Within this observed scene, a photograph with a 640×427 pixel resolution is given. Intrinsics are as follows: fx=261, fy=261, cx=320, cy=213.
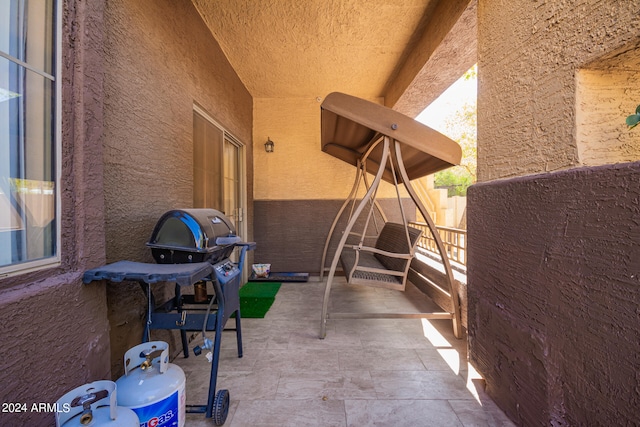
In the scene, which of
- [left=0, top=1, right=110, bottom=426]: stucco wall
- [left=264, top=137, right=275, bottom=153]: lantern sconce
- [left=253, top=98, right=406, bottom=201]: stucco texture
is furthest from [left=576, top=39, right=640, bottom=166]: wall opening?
[left=264, top=137, right=275, bottom=153]: lantern sconce

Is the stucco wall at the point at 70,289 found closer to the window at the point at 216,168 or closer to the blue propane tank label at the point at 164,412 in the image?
the blue propane tank label at the point at 164,412

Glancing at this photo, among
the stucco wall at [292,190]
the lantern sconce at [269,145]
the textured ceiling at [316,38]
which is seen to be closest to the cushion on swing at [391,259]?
the stucco wall at [292,190]

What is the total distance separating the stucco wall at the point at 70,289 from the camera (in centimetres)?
97

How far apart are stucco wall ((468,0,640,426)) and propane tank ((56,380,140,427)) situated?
182cm

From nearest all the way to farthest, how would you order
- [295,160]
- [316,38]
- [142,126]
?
[142,126] < [316,38] < [295,160]

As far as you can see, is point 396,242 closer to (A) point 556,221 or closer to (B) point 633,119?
(A) point 556,221

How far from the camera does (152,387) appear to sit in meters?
1.16

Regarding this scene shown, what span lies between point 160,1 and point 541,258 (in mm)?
3077

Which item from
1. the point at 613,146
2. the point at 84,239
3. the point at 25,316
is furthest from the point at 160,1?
the point at 613,146

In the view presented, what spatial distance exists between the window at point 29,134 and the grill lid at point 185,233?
0.45m

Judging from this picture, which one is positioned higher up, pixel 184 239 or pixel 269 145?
→ pixel 269 145

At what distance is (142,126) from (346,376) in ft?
7.52

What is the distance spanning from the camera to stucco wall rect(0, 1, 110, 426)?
38.1 inches

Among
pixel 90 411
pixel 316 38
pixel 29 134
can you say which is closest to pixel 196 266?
pixel 90 411
